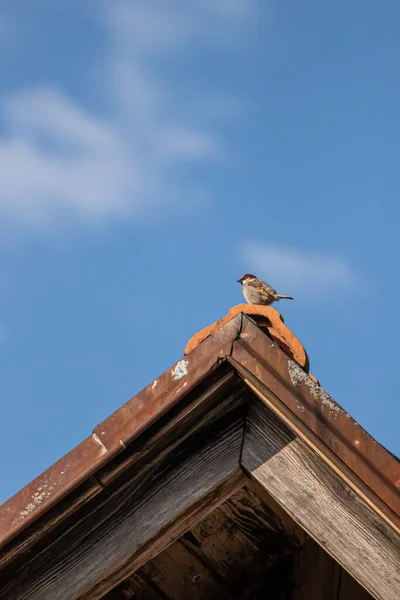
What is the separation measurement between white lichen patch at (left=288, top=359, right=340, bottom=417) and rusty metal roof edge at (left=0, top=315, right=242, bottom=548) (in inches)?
8.5

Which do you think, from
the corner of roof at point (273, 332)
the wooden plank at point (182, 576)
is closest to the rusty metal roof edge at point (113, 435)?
the corner of roof at point (273, 332)

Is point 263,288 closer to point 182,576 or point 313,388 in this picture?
point 182,576

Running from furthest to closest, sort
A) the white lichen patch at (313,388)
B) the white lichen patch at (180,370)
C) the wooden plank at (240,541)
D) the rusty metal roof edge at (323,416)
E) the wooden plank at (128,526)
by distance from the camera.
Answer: the wooden plank at (240,541), the wooden plank at (128,526), the white lichen patch at (180,370), the white lichen patch at (313,388), the rusty metal roof edge at (323,416)

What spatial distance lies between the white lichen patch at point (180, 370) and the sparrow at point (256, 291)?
34.2ft

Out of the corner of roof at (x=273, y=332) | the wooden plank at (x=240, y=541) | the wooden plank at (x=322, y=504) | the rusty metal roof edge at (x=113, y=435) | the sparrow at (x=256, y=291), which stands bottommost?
the wooden plank at (x=322, y=504)

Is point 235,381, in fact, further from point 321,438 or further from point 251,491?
point 251,491

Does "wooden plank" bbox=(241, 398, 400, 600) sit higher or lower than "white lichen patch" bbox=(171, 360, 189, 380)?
lower

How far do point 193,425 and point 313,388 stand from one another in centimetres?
51

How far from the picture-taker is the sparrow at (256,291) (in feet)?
45.0

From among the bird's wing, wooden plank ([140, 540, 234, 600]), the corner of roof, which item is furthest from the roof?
the bird's wing

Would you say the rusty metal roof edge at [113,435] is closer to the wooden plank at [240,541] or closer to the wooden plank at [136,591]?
the wooden plank at [240,541]

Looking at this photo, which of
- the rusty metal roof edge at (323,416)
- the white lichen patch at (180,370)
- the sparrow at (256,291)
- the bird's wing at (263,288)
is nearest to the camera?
the rusty metal roof edge at (323,416)

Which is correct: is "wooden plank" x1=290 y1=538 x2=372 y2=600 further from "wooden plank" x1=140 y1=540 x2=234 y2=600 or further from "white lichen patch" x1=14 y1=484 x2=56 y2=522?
"white lichen patch" x1=14 y1=484 x2=56 y2=522

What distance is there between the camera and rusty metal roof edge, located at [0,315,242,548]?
2949 millimetres
